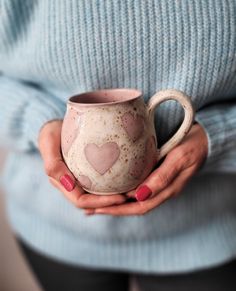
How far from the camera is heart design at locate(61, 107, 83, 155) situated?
0.42 metres

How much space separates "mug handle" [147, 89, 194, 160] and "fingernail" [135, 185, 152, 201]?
0.04 metres

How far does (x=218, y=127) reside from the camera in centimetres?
53

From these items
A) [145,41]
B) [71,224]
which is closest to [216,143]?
[145,41]

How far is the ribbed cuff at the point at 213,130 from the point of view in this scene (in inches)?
20.5

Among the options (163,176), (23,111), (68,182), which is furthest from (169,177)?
(23,111)

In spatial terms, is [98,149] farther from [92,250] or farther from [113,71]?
[92,250]

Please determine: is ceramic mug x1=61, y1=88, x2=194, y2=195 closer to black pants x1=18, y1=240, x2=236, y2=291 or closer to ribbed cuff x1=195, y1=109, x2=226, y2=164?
ribbed cuff x1=195, y1=109, x2=226, y2=164

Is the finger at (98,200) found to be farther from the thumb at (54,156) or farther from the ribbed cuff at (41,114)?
the ribbed cuff at (41,114)

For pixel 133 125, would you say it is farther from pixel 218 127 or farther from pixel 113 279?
pixel 113 279

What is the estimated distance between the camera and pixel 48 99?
0.60 metres

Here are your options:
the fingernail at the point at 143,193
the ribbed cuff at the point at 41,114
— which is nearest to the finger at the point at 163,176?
the fingernail at the point at 143,193

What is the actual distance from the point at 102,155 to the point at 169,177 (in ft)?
0.31

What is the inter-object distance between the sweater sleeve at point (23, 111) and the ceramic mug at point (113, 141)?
137mm

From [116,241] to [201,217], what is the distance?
5.7 inches
